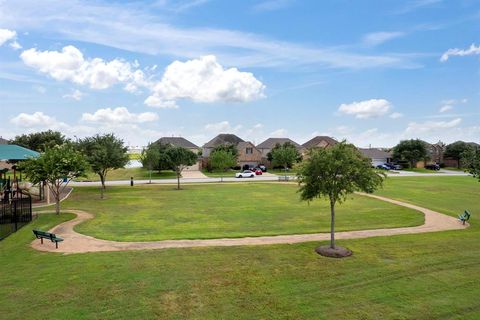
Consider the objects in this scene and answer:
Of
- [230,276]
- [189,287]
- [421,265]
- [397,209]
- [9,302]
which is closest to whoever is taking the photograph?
[9,302]

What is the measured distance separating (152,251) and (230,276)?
16.1 ft

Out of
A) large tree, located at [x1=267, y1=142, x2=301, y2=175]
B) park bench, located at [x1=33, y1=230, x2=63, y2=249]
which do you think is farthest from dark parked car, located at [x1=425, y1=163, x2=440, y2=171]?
park bench, located at [x1=33, y1=230, x2=63, y2=249]

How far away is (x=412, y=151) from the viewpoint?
3361 inches

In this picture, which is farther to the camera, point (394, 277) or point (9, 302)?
point (394, 277)

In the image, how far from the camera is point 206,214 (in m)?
27.2

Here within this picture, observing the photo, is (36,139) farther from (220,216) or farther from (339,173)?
(339,173)

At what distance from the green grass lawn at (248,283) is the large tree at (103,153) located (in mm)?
22490

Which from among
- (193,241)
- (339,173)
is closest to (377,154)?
(339,173)

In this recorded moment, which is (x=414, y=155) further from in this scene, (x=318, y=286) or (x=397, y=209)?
(x=318, y=286)

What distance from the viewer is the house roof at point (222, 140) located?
298 feet

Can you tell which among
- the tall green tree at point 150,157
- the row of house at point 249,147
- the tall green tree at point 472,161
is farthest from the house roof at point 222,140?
the tall green tree at point 472,161

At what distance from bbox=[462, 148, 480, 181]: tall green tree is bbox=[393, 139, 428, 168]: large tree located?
6980 centimetres

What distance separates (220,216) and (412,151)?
73231mm

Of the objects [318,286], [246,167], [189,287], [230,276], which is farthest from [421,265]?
[246,167]
